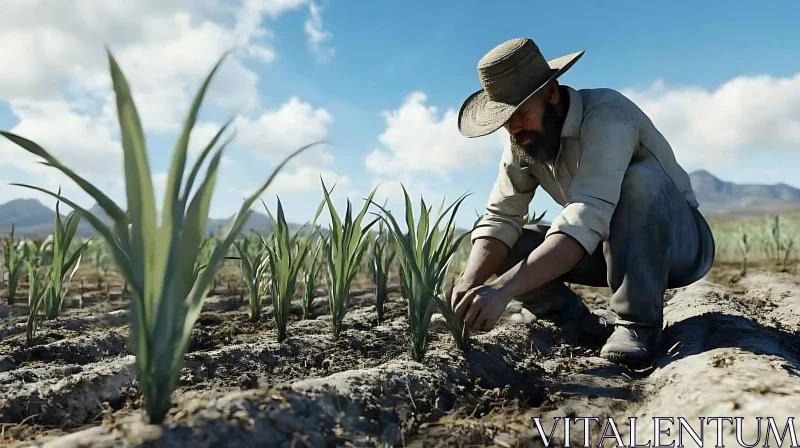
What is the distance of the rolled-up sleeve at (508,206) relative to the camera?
213 cm

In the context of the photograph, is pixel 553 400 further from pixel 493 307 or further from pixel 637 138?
pixel 637 138

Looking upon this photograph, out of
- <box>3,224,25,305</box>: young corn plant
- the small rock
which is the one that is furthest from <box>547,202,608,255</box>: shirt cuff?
<box>3,224,25,305</box>: young corn plant

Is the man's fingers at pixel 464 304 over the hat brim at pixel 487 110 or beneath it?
beneath

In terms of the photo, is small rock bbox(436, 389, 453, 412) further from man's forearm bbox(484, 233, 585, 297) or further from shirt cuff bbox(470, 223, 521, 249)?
shirt cuff bbox(470, 223, 521, 249)

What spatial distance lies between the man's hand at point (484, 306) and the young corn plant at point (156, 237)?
0.76m

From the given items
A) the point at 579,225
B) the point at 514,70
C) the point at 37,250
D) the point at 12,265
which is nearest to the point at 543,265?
the point at 579,225

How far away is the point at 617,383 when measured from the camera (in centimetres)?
157

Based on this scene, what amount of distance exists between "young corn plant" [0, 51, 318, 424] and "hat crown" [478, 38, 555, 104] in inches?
40.7

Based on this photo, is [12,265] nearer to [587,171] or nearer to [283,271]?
[283,271]

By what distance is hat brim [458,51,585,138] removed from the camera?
1755mm

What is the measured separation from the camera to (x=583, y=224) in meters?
1.63

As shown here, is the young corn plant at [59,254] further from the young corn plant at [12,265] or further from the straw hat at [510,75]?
the straw hat at [510,75]

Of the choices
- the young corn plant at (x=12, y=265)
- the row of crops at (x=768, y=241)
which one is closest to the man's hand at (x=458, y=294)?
the young corn plant at (x=12, y=265)

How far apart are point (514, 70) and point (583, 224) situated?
526 millimetres
